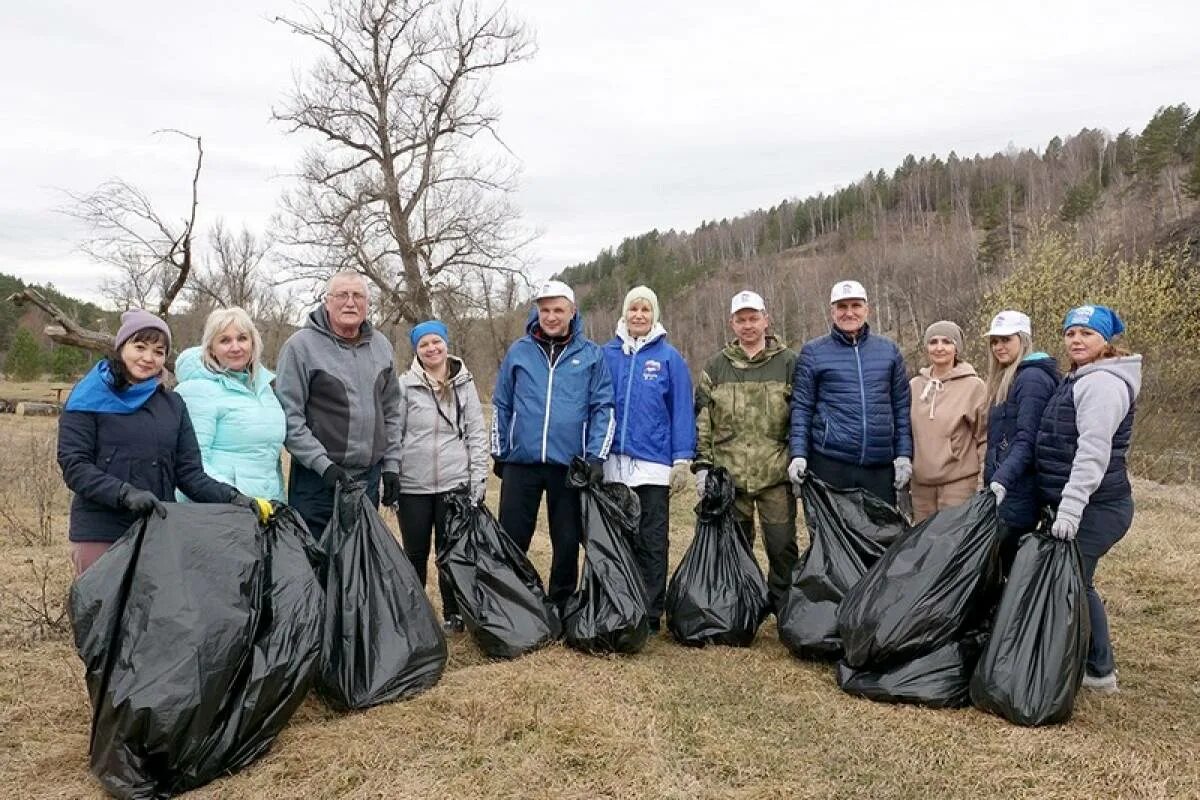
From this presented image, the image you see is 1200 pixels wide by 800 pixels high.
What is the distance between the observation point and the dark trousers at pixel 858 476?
146 inches

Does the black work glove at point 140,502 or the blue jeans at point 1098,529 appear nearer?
the black work glove at point 140,502

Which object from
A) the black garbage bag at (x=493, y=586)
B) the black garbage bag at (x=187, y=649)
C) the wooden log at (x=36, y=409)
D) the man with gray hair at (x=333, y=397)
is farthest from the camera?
the wooden log at (x=36, y=409)

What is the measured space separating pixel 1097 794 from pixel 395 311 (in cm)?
1346

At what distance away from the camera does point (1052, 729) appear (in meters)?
2.68

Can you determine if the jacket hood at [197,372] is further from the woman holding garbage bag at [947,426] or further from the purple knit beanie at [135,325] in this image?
the woman holding garbage bag at [947,426]

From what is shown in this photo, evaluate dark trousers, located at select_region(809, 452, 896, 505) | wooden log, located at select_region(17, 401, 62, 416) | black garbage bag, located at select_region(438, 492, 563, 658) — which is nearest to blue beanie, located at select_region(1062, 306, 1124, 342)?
dark trousers, located at select_region(809, 452, 896, 505)

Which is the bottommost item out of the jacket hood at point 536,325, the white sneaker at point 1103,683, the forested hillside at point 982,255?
the white sneaker at point 1103,683

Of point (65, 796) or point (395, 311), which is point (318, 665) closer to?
point (65, 796)

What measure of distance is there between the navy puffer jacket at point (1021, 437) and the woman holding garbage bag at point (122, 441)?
9.57ft

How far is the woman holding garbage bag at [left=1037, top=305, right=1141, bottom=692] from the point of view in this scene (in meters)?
2.86

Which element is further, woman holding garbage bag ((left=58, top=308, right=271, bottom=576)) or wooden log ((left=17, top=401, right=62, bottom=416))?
wooden log ((left=17, top=401, right=62, bottom=416))

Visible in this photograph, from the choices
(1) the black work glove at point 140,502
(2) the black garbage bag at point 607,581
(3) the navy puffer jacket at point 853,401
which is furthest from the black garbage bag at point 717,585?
(1) the black work glove at point 140,502

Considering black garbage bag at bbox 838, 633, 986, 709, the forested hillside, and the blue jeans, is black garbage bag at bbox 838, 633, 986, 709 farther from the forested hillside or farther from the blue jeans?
the forested hillside

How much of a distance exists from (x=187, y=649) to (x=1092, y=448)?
3120mm
